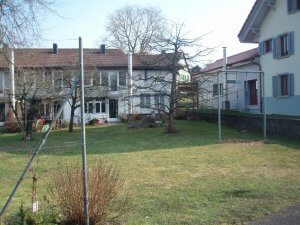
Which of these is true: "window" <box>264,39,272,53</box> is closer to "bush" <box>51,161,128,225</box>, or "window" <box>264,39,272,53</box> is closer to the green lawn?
the green lawn

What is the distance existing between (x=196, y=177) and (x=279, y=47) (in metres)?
19.1

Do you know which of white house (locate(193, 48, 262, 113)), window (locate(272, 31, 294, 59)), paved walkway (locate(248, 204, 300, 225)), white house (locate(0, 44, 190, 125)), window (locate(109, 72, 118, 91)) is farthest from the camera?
window (locate(109, 72, 118, 91))

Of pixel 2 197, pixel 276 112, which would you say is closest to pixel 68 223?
pixel 2 197

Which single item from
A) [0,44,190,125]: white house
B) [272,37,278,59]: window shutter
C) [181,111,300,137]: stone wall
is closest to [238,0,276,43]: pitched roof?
[272,37,278,59]: window shutter

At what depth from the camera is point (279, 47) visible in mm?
26094

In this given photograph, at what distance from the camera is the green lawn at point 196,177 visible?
260 inches

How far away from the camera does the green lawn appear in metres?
6.59

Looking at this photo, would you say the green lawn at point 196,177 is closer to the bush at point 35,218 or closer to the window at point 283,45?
the bush at point 35,218

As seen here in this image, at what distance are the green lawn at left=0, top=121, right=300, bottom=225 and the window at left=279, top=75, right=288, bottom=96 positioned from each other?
9.44 meters

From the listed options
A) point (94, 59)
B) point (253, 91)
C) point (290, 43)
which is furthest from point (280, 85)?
point (94, 59)

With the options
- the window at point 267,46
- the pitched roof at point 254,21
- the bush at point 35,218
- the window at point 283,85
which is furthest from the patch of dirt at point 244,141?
the pitched roof at point 254,21

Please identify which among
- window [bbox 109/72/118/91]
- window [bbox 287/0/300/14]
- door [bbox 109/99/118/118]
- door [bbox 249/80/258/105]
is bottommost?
door [bbox 109/99/118/118]

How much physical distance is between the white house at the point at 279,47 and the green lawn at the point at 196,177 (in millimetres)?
8367

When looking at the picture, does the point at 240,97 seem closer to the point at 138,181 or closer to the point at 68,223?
the point at 138,181
